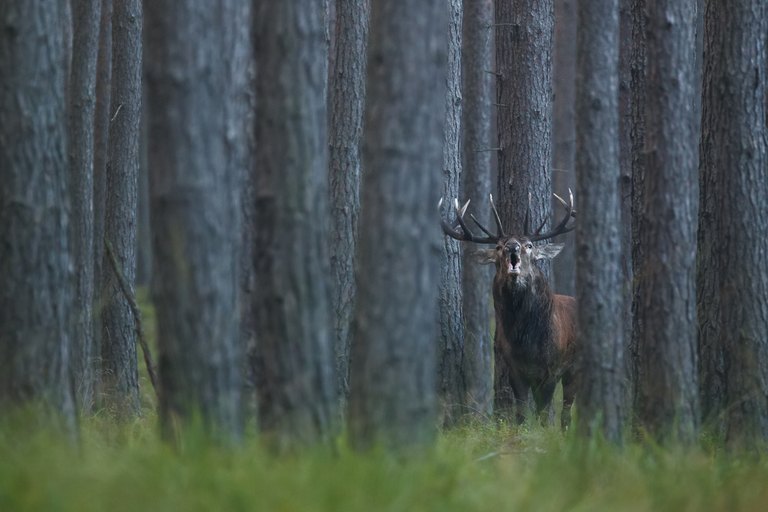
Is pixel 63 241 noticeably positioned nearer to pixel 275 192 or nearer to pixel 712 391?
pixel 275 192

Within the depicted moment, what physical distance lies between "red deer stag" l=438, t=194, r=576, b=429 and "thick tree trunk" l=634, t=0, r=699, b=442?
15.7 feet

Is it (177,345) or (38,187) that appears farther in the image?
(38,187)

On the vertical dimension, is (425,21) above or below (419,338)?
above

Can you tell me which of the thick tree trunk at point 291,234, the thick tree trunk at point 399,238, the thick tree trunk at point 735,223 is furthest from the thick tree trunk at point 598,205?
the thick tree trunk at point 291,234

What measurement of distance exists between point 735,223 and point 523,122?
4.64m

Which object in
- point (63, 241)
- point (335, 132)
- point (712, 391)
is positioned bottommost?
point (712, 391)

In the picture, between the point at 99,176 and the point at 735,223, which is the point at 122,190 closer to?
the point at 99,176

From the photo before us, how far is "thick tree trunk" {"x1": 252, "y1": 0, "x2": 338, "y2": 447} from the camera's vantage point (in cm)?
657

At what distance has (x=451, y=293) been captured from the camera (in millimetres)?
13273

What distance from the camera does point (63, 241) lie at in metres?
7.32

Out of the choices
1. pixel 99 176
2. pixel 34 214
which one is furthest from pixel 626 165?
pixel 34 214

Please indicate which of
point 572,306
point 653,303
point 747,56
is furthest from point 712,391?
point 572,306

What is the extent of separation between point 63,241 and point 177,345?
1.39 m

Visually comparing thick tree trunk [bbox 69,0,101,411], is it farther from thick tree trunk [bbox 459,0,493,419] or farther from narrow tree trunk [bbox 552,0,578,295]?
narrow tree trunk [bbox 552,0,578,295]
